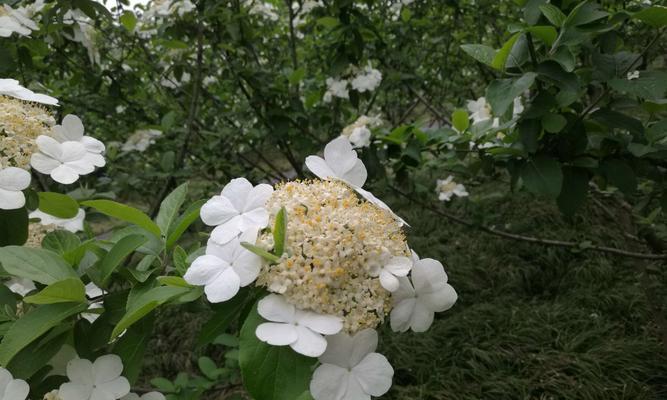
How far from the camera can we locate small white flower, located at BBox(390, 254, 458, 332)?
0.77 m

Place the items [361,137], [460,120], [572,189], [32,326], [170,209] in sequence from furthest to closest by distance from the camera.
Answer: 1. [361,137]
2. [460,120]
3. [572,189]
4. [170,209]
5. [32,326]

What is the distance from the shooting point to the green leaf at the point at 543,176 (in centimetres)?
146

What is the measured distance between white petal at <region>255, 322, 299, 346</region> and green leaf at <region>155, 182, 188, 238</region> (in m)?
0.38

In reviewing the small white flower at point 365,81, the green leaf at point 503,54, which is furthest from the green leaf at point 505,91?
the small white flower at point 365,81

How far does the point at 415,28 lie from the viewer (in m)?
3.38

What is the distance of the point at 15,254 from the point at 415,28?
3041mm

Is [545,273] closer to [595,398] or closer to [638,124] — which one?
[595,398]

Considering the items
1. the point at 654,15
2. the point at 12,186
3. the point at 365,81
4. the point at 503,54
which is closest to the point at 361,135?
the point at 365,81

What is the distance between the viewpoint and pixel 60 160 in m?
0.95

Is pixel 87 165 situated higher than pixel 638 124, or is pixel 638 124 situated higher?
pixel 87 165

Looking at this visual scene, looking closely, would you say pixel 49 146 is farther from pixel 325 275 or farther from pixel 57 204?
pixel 325 275

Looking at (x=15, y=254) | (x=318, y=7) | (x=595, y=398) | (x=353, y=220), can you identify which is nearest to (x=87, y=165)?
(x=15, y=254)

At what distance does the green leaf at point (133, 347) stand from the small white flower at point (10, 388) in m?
0.14

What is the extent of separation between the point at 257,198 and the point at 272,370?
0.25 metres
